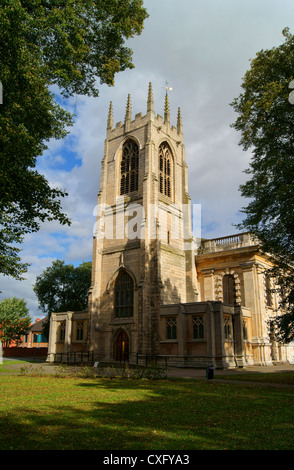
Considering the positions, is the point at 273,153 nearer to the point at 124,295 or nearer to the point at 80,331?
the point at 124,295

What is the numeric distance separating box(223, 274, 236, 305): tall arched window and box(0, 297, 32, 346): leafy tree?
40202mm

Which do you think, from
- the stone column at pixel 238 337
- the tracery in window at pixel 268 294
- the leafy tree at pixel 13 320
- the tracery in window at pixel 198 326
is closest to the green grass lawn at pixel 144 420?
the tracery in window at pixel 198 326

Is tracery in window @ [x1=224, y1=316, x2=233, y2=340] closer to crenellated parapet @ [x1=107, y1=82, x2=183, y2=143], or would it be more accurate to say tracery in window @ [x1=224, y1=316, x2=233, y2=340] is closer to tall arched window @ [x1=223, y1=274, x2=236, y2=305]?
tall arched window @ [x1=223, y1=274, x2=236, y2=305]

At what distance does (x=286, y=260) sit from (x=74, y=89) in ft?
43.1

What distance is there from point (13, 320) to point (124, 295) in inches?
1469

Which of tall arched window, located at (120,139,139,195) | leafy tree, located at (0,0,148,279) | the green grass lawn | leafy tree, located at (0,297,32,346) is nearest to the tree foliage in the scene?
leafy tree, located at (0,297,32,346)

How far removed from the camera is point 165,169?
36.8m

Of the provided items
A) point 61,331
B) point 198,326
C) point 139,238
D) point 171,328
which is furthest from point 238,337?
point 61,331

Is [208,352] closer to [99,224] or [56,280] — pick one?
[99,224]

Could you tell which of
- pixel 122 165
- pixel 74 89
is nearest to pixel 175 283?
pixel 122 165

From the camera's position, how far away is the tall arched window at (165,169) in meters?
35.7

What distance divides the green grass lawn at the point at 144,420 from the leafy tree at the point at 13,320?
51270 millimetres

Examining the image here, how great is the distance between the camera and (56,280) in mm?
50406

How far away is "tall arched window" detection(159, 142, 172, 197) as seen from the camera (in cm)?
3569
